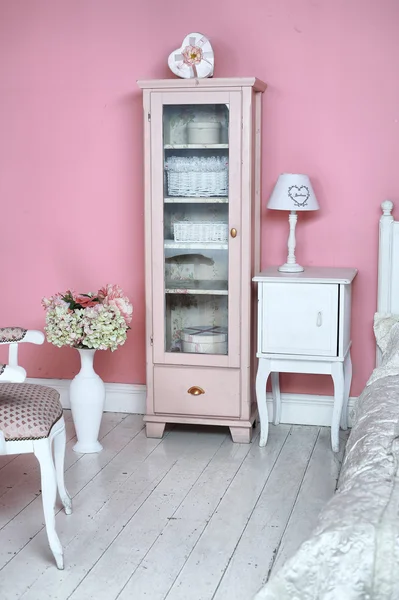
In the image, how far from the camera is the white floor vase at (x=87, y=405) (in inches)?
138

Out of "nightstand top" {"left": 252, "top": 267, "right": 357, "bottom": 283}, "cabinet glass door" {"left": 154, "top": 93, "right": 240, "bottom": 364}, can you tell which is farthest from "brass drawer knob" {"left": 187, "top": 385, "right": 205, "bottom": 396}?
"nightstand top" {"left": 252, "top": 267, "right": 357, "bottom": 283}

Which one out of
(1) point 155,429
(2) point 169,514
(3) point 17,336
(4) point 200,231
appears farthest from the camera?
(1) point 155,429

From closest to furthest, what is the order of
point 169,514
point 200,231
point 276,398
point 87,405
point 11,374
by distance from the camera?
point 11,374 < point 169,514 < point 87,405 < point 200,231 < point 276,398

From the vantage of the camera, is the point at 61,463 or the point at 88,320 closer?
the point at 61,463

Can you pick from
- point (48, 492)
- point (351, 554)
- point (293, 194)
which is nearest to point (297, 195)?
point (293, 194)

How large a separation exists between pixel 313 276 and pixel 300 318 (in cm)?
19

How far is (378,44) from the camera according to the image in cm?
357

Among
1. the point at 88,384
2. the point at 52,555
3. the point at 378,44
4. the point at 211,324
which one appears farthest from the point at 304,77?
the point at 52,555

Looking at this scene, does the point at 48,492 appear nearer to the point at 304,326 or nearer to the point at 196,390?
the point at 196,390

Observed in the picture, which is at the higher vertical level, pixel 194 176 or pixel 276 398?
pixel 194 176

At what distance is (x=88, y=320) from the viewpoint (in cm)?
338

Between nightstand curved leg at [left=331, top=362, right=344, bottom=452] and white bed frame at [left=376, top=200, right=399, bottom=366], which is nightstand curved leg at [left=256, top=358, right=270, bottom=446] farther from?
white bed frame at [left=376, top=200, right=399, bottom=366]

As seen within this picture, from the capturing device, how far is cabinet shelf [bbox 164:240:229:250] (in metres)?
3.58

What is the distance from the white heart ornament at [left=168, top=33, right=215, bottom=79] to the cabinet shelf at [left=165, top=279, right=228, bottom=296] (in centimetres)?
90
